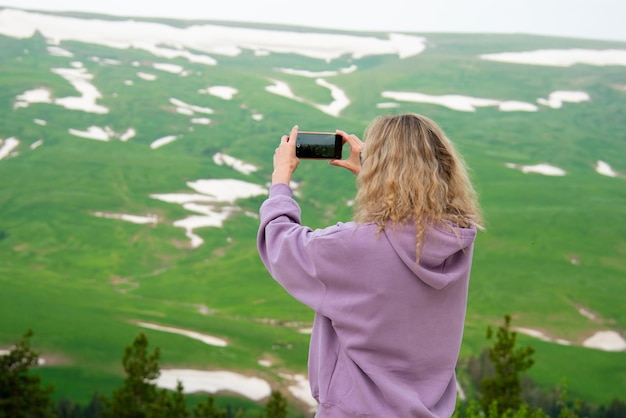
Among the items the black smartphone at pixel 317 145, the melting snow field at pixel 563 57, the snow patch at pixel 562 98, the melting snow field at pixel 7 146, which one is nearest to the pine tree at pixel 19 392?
the black smartphone at pixel 317 145

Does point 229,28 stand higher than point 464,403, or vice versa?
point 229,28

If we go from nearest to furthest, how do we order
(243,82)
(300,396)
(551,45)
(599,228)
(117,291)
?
(300,396)
(117,291)
(599,228)
(243,82)
(551,45)

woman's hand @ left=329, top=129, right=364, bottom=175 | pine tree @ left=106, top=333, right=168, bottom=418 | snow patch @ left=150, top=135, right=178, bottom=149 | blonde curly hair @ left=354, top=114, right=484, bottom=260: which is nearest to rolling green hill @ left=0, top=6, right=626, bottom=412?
snow patch @ left=150, top=135, right=178, bottom=149

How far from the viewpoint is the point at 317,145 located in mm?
2631

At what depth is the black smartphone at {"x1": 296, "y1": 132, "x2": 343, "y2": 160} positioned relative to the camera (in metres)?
2.63

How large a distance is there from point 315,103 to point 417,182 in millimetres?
51407

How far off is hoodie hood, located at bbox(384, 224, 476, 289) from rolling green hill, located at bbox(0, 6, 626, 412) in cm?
1913

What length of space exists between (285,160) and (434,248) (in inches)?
25.4

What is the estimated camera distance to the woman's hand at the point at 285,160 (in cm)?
251

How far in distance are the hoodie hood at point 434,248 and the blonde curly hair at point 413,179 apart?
2cm

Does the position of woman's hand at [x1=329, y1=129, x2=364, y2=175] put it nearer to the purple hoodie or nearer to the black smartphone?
the black smartphone

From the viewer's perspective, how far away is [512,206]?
4038cm

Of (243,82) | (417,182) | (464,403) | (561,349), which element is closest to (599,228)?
(561,349)

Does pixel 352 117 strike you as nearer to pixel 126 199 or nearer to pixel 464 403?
pixel 126 199
